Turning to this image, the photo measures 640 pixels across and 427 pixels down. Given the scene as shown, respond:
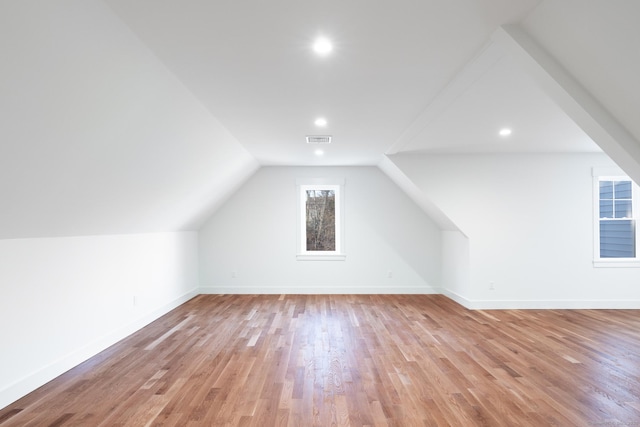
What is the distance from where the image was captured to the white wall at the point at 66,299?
2.80 meters

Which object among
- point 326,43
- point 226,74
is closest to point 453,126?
point 326,43

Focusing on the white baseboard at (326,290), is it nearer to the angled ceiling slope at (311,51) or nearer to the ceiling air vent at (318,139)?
the ceiling air vent at (318,139)

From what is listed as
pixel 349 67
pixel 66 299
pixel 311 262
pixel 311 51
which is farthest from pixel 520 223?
pixel 66 299

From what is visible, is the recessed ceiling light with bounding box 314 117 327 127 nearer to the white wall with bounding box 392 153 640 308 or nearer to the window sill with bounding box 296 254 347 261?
the white wall with bounding box 392 153 640 308

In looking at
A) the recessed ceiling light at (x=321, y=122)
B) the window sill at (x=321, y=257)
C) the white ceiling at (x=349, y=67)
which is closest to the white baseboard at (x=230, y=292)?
the window sill at (x=321, y=257)

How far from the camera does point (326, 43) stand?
7.45 ft

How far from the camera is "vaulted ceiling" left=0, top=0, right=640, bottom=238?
5.89 ft

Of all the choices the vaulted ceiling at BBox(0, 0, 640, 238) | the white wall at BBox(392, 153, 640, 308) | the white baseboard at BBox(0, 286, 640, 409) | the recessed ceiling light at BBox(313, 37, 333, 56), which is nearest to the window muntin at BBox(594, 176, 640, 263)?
the white wall at BBox(392, 153, 640, 308)

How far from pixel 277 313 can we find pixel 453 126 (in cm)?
350

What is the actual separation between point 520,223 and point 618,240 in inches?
70.4

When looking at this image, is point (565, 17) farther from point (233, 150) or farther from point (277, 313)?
point (277, 313)

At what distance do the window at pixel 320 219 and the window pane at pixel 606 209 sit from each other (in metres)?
4.29

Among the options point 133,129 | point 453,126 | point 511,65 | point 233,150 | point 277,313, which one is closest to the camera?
point 511,65

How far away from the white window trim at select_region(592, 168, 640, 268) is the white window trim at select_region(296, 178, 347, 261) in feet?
13.1
